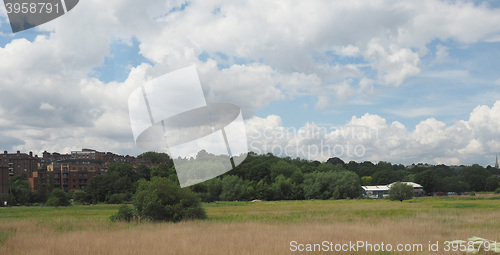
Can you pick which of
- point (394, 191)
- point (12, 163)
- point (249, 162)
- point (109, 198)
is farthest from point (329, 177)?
point (12, 163)

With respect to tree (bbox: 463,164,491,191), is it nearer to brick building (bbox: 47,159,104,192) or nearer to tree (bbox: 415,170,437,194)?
tree (bbox: 415,170,437,194)

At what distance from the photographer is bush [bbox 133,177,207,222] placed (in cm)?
3797

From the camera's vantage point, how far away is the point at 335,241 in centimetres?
2248

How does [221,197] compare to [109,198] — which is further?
[221,197]

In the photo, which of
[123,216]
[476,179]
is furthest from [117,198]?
[476,179]

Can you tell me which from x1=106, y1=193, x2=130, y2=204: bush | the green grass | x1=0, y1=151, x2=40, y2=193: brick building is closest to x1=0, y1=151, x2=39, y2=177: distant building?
x1=0, y1=151, x2=40, y2=193: brick building

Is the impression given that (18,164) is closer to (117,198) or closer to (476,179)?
(117,198)

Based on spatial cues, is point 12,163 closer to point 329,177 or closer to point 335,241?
point 329,177

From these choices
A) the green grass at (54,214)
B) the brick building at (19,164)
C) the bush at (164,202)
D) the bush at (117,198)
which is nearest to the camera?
the bush at (164,202)

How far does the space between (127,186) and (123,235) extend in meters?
89.1

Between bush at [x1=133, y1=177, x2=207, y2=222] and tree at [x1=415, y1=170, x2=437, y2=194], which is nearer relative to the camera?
bush at [x1=133, y1=177, x2=207, y2=222]

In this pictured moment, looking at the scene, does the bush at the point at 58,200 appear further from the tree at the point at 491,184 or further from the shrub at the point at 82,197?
the tree at the point at 491,184

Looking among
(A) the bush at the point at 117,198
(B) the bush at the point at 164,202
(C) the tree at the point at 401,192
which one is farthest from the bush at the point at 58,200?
(C) the tree at the point at 401,192

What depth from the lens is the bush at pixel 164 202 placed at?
3797 cm
